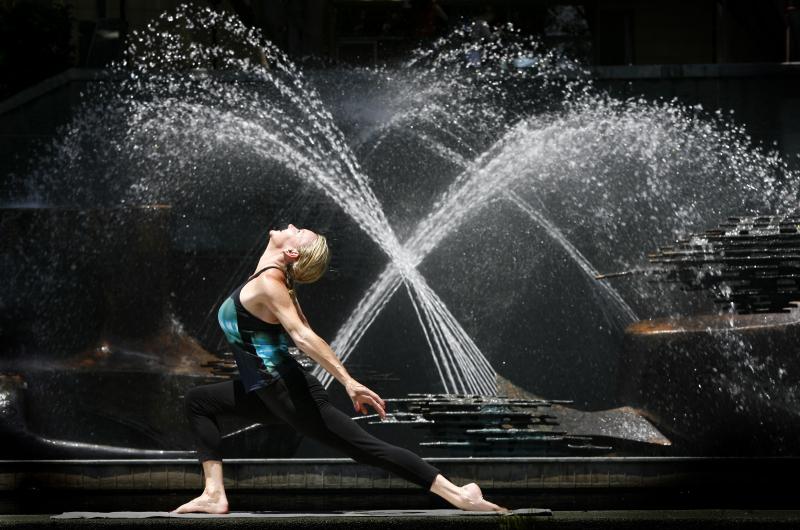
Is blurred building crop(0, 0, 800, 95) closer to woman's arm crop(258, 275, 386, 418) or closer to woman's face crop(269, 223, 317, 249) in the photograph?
woman's face crop(269, 223, 317, 249)

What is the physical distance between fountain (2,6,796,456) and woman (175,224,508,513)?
5.35 m

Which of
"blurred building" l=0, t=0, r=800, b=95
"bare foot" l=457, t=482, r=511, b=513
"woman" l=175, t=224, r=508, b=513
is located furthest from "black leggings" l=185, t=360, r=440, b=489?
"blurred building" l=0, t=0, r=800, b=95

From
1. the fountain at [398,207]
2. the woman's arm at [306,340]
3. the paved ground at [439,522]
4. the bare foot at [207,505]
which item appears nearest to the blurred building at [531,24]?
the fountain at [398,207]

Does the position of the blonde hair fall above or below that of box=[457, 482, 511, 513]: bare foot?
above

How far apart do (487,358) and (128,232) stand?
10.8 feet

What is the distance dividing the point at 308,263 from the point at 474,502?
119 cm

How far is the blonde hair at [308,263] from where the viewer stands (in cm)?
630

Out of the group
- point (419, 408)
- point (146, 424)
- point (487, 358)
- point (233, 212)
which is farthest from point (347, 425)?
point (233, 212)

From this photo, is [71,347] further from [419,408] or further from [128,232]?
[419,408]

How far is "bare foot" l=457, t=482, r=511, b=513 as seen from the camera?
20.1 ft

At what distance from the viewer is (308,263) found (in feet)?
20.7

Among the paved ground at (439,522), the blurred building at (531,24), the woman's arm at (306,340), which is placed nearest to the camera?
the paved ground at (439,522)

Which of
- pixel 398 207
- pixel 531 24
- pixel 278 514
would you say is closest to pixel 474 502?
pixel 278 514

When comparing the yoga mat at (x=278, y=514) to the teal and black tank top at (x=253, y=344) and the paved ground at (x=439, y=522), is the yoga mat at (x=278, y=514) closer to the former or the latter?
the paved ground at (x=439, y=522)
